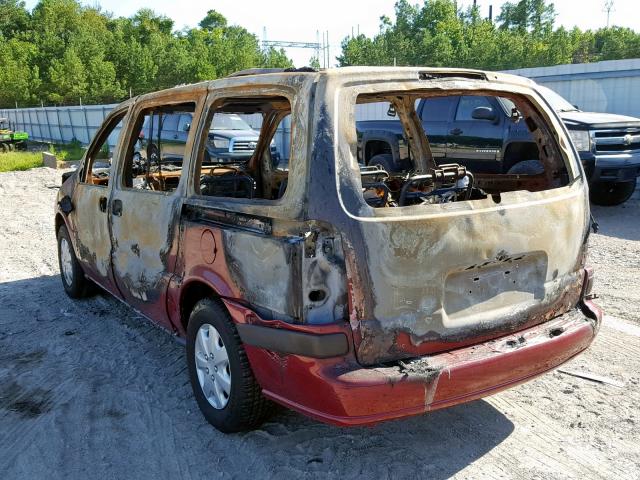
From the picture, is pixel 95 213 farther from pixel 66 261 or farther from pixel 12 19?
pixel 12 19

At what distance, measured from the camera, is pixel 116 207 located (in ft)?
14.5

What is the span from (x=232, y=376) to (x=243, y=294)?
0.46 m

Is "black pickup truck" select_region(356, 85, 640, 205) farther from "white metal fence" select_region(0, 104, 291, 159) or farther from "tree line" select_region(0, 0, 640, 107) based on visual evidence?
"tree line" select_region(0, 0, 640, 107)

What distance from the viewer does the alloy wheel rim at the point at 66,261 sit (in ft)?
19.2

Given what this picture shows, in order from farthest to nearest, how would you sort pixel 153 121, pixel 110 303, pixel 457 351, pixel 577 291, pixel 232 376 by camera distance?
pixel 110 303 < pixel 153 121 < pixel 577 291 < pixel 232 376 < pixel 457 351

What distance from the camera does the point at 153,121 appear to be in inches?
174

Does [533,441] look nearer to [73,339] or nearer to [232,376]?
[232,376]

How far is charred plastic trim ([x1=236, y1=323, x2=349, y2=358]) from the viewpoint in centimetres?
266

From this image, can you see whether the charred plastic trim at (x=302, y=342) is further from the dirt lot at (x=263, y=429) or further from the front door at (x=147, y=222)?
the front door at (x=147, y=222)

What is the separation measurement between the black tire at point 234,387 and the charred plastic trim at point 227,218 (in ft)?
1.47

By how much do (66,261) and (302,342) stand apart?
13.4 feet

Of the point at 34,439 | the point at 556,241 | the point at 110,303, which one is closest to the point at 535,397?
the point at 556,241

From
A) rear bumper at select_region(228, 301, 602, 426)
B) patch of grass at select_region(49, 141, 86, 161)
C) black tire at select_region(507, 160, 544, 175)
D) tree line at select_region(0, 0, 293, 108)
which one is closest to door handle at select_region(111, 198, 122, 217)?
rear bumper at select_region(228, 301, 602, 426)

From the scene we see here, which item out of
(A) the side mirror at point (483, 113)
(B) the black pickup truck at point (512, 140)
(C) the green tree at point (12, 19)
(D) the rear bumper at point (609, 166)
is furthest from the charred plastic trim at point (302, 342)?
(C) the green tree at point (12, 19)
